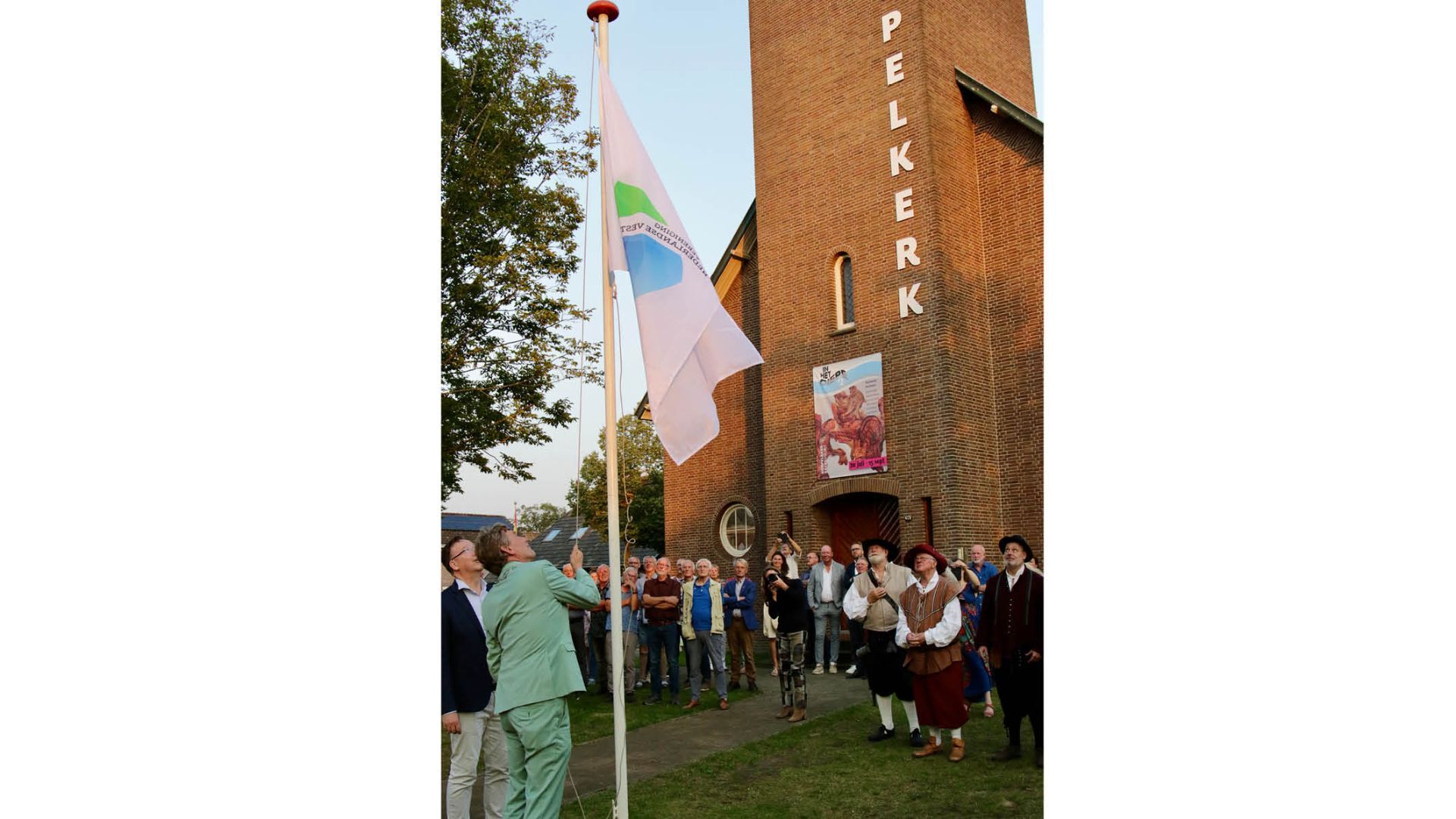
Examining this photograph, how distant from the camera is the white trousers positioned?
21.5 feet

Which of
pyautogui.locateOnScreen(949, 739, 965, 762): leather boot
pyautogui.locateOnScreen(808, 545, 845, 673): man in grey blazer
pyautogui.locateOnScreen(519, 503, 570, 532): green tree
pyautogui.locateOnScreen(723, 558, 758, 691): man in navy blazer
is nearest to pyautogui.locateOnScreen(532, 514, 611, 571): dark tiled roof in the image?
pyautogui.locateOnScreen(808, 545, 845, 673): man in grey blazer

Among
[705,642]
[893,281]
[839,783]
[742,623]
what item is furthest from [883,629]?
[893,281]

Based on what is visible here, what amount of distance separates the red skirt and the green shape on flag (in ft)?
17.3

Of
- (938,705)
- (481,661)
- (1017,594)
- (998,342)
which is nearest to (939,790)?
(938,705)

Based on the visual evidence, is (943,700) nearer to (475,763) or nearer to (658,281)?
(475,763)

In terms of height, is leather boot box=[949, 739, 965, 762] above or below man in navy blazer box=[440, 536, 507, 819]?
below

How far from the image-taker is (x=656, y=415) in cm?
635

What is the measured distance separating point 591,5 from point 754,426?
51.7 feet

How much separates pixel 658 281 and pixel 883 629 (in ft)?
17.9

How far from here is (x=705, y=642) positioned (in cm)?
1300

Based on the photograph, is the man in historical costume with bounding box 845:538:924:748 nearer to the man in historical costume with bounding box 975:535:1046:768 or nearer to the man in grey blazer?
the man in historical costume with bounding box 975:535:1046:768

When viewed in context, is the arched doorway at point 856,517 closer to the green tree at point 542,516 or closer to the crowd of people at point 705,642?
the crowd of people at point 705,642

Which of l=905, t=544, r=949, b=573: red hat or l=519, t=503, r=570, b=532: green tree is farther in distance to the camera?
l=519, t=503, r=570, b=532: green tree

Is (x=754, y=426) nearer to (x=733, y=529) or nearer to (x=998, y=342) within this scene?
(x=733, y=529)
